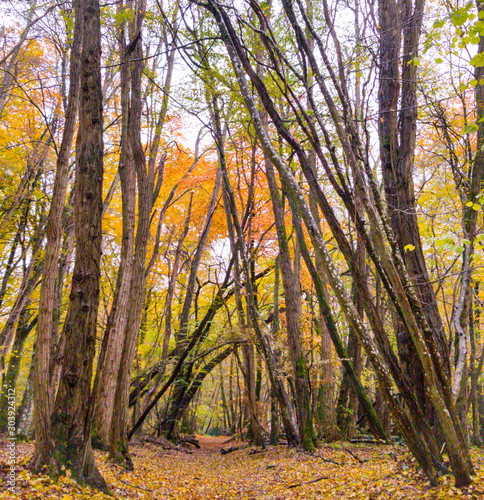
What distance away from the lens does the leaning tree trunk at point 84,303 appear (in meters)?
3.96

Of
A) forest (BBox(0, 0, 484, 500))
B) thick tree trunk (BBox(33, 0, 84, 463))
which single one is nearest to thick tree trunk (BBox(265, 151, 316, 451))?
forest (BBox(0, 0, 484, 500))

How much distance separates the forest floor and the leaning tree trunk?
270 mm

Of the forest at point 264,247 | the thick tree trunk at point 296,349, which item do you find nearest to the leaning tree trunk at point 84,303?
the forest at point 264,247

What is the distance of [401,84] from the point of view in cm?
533

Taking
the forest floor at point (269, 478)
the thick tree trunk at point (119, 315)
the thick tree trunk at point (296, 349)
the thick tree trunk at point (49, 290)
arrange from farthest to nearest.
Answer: the thick tree trunk at point (296, 349) < the thick tree trunk at point (119, 315) < the thick tree trunk at point (49, 290) < the forest floor at point (269, 478)

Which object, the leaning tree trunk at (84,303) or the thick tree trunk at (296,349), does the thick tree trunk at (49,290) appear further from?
the thick tree trunk at (296,349)

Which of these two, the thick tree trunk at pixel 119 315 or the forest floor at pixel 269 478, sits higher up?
the thick tree trunk at pixel 119 315

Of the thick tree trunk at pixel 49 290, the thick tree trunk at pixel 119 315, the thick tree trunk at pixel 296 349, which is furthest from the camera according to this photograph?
the thick tree trunk at pixel 296 349

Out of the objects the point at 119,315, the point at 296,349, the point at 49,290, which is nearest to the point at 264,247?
the point at 296,349

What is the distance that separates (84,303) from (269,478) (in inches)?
187

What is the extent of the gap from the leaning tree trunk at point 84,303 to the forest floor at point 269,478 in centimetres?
27

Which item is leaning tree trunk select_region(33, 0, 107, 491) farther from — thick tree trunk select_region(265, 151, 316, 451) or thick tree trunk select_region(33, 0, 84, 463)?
thick tree trunk select_region(265, 151, 316, 451)

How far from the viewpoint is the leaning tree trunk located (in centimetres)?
396

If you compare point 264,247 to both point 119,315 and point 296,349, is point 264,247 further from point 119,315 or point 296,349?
point 119,315
